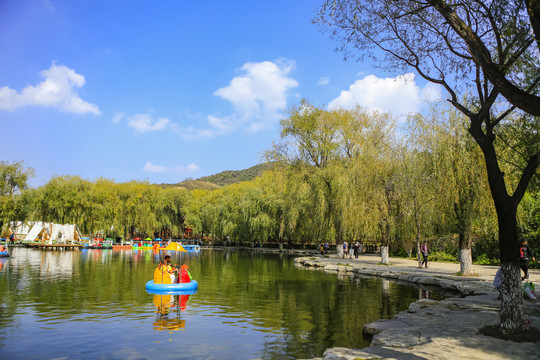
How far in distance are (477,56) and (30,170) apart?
4394 cm

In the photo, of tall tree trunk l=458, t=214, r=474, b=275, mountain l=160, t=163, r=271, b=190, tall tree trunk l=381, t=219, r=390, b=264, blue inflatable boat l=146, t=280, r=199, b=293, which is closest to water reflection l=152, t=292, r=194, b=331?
blue inflatable boat l=146, t=280, r=199, b=293

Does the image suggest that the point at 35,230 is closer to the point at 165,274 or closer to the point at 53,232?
the point at 53,232

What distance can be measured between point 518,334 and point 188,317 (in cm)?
793

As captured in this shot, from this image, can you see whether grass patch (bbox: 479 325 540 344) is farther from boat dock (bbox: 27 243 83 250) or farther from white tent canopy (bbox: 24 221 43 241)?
white tent canopy (bbox: 24 221 43 241)

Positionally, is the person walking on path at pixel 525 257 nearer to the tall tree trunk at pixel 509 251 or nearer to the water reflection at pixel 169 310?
the tall tree trunk at pixel 509 251

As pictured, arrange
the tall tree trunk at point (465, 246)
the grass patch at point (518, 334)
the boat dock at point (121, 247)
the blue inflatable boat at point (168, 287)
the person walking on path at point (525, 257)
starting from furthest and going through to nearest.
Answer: the boat dock at point (121, 247)
the tall tree trunk at point (465, 246)
the blue inflatable boat at point (168, 287)
the person walking on path at point (525, 257)
the grass patch at point (518, 334)

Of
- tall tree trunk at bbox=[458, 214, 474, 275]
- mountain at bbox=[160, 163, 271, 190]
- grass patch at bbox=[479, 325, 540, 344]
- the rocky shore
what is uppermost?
mountain at bbox=[160, 163, 271, 190]

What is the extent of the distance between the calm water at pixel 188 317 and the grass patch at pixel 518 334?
2.58m

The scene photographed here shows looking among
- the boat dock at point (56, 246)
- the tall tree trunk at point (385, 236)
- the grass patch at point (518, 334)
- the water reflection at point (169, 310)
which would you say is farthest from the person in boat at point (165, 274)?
the boat dock at point (56, 246)

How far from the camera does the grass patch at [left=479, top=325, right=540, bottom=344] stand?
23.7 ft

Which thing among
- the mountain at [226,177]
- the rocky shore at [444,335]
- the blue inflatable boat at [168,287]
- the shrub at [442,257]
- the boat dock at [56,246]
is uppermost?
the mountain at [226,177]

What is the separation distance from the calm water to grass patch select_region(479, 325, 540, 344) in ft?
8.45

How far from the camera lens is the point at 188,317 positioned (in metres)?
11.2

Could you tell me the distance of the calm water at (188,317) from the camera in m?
8.27
